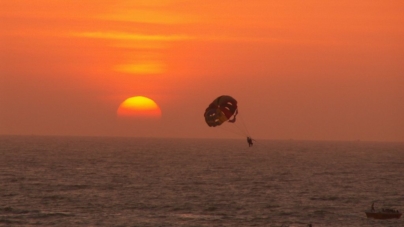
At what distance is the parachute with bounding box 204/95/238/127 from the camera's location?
76.3 m

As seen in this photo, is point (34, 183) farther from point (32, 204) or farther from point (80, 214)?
point (80, 214)

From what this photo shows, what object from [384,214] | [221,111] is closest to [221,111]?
[221,111]

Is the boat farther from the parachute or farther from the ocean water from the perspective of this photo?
the parachute

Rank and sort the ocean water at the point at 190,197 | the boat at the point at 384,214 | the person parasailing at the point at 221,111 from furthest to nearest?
the ocean water at the point at 190,197, the boat at the point at 384,214, the person parasailing at the point at 221,111

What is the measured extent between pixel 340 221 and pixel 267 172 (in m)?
93.1

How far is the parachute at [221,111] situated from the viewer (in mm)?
76312

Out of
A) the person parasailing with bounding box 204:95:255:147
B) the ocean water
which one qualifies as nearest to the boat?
the ocean water

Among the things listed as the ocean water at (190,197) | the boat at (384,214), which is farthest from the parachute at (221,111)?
the boat at (384,214)

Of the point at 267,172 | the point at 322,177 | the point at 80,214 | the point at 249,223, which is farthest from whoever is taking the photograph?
the point at 267,172

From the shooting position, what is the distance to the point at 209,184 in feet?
479

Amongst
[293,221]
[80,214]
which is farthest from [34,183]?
[293,221]

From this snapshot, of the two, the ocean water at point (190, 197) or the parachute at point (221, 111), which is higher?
the parachute at point (221, 111)

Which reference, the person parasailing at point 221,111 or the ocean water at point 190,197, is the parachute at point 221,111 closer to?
the person parasailing at point 221,111

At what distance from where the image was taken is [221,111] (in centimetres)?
7719
